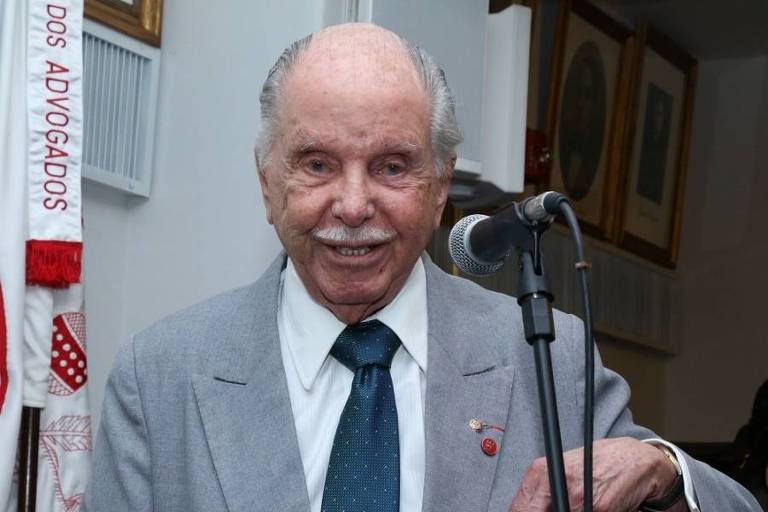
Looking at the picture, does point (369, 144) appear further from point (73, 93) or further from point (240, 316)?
point (73, 93)

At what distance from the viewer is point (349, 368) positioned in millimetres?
2275

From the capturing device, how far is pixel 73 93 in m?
3.35

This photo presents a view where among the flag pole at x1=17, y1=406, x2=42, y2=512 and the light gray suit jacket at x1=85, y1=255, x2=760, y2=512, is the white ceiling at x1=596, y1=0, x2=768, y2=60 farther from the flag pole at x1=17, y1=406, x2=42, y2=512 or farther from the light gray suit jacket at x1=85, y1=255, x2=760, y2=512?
the light gray suit jacket at x1=85, y1=255, x2=760, y2=512

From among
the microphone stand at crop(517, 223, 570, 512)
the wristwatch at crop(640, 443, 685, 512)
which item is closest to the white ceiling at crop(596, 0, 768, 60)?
the wristwatch at crop(640, 443, 685, 512)

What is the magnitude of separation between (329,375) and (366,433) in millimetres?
155

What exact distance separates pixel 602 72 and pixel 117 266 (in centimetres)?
373

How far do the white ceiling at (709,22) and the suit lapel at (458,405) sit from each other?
511cm

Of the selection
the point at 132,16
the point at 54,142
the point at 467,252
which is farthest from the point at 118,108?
the point at 467,252

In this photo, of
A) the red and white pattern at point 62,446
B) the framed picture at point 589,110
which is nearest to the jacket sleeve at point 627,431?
the red and white pattern at point 62,446

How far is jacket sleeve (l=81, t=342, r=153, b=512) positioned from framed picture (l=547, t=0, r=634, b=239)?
4.56 m

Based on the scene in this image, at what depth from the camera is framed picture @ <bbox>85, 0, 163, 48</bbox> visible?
3.95 metres

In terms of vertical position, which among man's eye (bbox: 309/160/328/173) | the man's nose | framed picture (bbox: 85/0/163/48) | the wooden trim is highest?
framed picture (bbox: 85/0/163/48)

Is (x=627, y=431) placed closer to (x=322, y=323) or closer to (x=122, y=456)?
(x=322, y=323)

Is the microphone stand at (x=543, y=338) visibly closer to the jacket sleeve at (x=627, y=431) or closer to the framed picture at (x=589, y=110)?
the jacket sleeve at (x=627, y=431)
